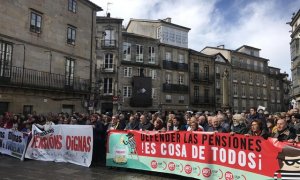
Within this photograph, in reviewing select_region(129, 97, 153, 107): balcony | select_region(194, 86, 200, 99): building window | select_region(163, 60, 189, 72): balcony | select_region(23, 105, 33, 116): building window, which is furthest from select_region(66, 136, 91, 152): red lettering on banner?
select_region(194, 86, 200, 99): building window

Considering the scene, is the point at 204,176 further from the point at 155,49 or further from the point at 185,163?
the point at 155,49

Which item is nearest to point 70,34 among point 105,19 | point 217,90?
point 105,19

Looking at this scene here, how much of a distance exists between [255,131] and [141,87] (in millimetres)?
35527

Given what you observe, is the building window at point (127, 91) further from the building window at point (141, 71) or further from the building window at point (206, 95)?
the building window at point (206, 95)

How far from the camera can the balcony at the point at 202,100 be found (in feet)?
168

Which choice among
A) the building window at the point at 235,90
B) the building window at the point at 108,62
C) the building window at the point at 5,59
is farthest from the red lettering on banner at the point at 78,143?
the building window at the point at 235,90

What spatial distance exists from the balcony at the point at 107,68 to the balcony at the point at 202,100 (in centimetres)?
1563

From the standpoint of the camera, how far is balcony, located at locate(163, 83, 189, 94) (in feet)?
153

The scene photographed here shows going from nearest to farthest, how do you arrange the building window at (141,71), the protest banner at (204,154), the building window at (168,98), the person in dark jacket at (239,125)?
the protest banner at (204,154) < the person in dark jacket at (239,125) < the building window at (141,71) < the building window at (168,98)

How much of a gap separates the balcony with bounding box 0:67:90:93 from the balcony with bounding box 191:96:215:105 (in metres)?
25.3

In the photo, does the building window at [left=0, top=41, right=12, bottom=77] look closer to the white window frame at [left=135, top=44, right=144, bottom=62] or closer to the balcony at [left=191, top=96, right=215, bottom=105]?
the white window frame at [left=135, top=44, right=144, bottom=62]

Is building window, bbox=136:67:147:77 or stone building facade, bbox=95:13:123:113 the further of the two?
building window, bbox=136:67:147:77

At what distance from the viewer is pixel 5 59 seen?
21.4m

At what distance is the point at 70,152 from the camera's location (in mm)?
11203
